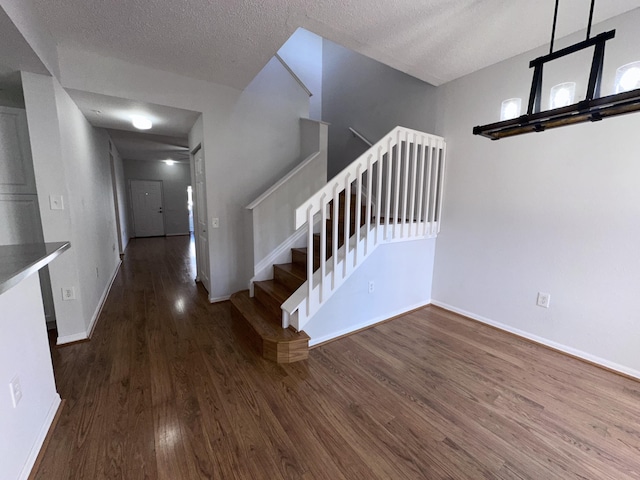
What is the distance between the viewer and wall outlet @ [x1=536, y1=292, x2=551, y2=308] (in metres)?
2.33

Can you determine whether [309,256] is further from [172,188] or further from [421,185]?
[172,188]

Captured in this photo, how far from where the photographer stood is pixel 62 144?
6.96 ft

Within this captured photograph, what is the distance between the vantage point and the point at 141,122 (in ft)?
10.0

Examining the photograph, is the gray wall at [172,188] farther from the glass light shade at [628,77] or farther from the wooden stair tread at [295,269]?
the glass light shade at [628,77]

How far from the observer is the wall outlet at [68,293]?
2.27m

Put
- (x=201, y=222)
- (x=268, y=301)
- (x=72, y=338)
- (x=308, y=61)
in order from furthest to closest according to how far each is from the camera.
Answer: (x=308, y=61), (x=201, y=222), (x=268, y=301), (x=72, y=338)

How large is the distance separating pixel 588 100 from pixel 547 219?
61.8 inches

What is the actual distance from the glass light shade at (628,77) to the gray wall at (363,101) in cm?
209

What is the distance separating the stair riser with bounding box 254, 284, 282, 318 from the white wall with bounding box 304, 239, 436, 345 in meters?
0.36

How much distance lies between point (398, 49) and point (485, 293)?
94.8 inches

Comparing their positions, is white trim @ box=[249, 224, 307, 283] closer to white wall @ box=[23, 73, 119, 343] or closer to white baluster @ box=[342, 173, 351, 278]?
white baluster @ box=[342, 173, 351, 278]

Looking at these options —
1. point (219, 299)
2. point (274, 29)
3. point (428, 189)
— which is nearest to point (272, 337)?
point (219, 299)

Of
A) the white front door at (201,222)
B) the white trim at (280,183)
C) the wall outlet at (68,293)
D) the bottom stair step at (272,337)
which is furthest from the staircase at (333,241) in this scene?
the wall outlet at (68,293)

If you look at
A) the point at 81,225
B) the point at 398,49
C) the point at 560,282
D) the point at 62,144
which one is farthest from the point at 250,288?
the point at 560,282
